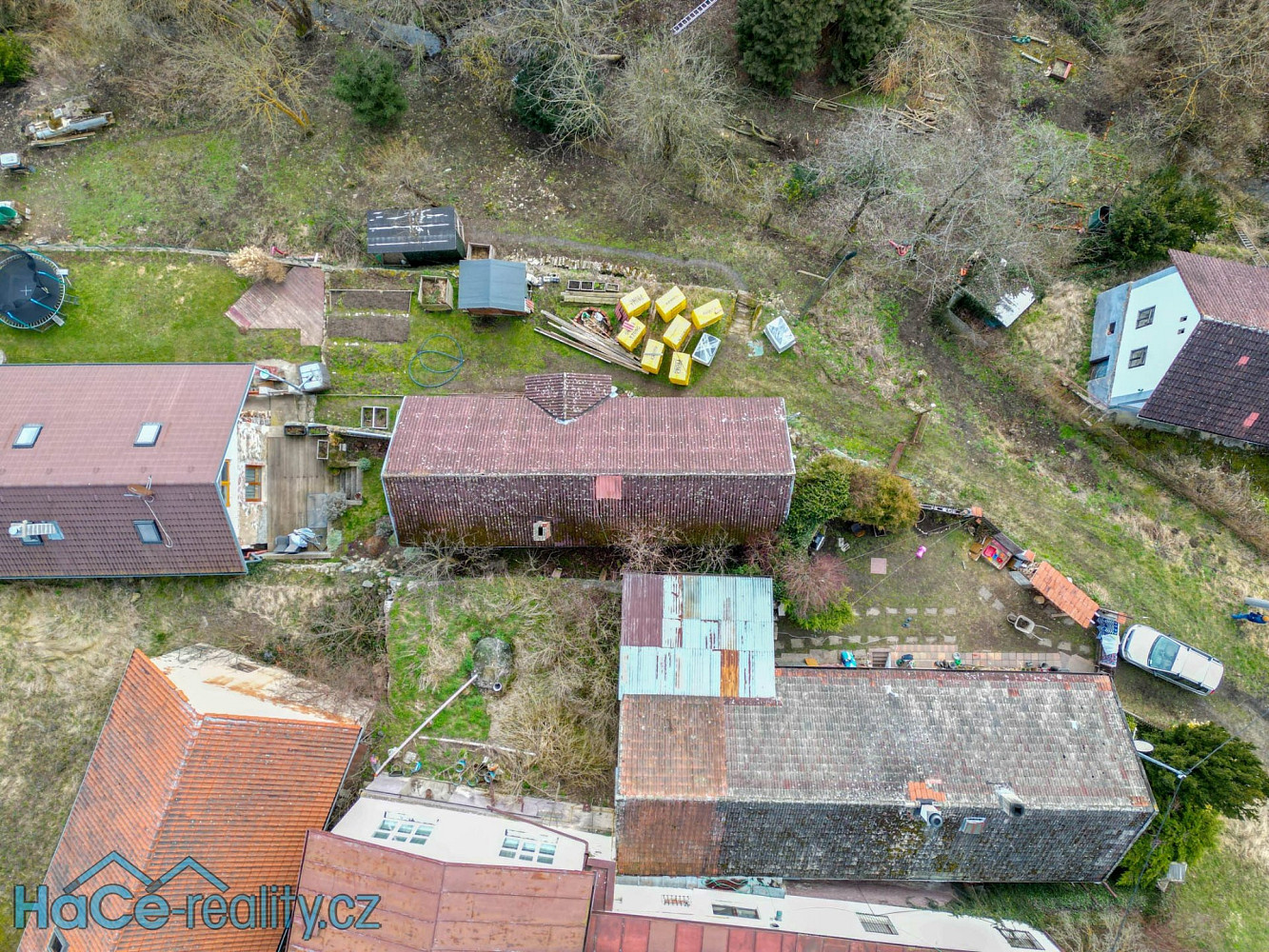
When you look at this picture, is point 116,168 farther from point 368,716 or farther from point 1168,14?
point 1168,14

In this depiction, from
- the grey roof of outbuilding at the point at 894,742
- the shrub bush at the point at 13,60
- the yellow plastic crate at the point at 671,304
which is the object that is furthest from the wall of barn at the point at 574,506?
the shrub bush at the point at 13,60

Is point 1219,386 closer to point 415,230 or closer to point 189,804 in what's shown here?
point 415,230

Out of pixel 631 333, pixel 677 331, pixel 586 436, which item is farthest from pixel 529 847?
pixel 677 331

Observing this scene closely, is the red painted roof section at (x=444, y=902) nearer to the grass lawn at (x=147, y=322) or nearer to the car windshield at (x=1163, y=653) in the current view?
the grass lawn at (x=147, y=322)

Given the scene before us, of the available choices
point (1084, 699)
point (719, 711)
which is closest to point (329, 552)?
point (719, 711)

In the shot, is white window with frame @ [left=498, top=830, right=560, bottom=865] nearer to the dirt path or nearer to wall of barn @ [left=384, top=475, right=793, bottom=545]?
wall of barn @ [left=384, top=475, right=793, bottom=545]

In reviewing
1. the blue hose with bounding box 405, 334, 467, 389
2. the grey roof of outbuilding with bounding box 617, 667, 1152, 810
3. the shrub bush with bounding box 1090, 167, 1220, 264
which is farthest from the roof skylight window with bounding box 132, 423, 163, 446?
the shrub bush with bounding box 1090, 167, 1220, 264
